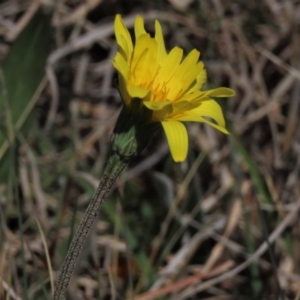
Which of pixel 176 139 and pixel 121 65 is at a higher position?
pixel 121 65

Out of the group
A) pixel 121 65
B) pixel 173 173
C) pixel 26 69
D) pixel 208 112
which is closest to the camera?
pixel 121 65

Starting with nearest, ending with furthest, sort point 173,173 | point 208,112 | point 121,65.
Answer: point 121,65
point 208,112
point 173,173

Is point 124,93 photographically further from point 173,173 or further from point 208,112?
point 173,173

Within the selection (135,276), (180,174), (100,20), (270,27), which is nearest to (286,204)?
(180,174)

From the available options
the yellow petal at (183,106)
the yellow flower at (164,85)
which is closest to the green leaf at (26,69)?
the yellow flower at (164,85)

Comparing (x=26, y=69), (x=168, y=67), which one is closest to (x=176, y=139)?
(x=168, y=67)

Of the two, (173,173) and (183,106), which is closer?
(183,106)

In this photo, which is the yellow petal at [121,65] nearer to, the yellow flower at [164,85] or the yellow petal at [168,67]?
the yellow flower at [164,85]
